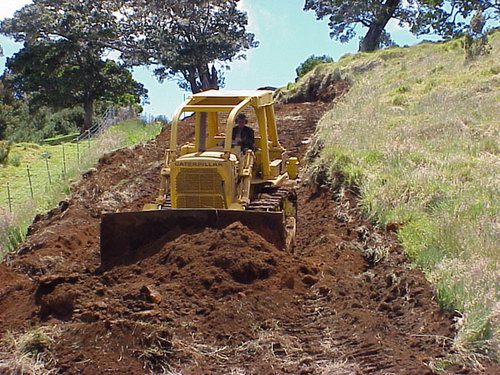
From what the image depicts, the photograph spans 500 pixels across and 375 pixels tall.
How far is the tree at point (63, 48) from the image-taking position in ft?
125

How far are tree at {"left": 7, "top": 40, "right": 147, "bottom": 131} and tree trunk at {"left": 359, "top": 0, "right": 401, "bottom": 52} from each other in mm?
11599

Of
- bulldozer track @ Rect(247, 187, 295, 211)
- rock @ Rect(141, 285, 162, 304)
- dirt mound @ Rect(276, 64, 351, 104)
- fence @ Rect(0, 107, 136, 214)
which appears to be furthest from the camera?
dirt mound @ Rect(276, 64, 351, 104)

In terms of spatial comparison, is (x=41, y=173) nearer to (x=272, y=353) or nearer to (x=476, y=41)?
(x=476, y=41)

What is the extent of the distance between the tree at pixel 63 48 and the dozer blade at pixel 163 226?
2824 centimetres

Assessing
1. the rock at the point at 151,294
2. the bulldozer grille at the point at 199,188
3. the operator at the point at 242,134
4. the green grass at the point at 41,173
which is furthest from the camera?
the green grass at the point at 41,173

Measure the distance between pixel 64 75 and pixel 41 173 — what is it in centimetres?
1687

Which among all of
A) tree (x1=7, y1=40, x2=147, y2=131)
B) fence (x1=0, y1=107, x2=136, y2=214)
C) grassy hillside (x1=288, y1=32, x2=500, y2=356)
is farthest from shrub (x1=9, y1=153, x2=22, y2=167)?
tree (x1=7, y1=40, x2=147, y2=131)

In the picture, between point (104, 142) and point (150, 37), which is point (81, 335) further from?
point (150, 37)

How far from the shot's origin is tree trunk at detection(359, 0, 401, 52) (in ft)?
126

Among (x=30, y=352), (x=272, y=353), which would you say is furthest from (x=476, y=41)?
(x=30, y=352)

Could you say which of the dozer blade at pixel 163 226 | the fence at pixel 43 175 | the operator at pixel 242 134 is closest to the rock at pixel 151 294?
the dozer blade at pixel 163 226

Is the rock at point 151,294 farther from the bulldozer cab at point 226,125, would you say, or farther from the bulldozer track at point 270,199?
the bulldozer track at point 270,199

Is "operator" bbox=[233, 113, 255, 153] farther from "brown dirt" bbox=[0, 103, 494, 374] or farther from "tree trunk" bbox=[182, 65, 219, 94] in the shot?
"tree trunk" bbox=[182, 65, 219, 94]

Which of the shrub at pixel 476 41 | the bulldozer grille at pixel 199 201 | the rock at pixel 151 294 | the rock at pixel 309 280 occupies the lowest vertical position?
the rock at pixel 309 280
